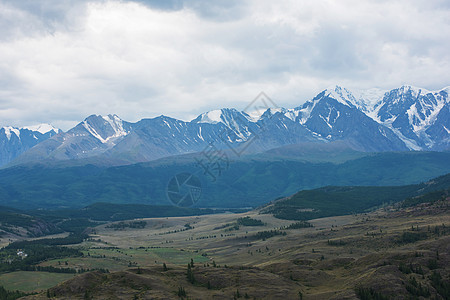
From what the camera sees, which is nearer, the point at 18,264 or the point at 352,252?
the point at 352,252

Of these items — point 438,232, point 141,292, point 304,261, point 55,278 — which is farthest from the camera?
point 55,278

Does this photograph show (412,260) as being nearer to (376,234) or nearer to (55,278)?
(376,234)

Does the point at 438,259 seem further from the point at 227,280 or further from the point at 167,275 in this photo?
the point at 167,275

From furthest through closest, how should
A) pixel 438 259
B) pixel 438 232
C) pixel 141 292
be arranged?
pixel 438 232, pixel 438 259, pixel 141 292

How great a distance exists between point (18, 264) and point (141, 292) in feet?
408

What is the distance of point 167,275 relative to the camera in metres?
89.4

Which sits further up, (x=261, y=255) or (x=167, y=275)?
(x=167, y=275)

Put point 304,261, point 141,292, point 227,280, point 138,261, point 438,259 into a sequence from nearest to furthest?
point 141,292
point 227,280
point 438,259
point 304,261
point 138,261

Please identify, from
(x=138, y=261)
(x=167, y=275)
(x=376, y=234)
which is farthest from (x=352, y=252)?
(x=138, y=261)

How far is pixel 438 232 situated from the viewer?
140 m

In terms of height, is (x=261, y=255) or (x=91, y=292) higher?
(x=91, y=292)

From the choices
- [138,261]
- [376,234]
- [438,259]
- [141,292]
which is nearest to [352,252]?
[376,234]

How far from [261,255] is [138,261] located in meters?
52.9

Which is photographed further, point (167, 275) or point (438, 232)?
point (438, 232)
